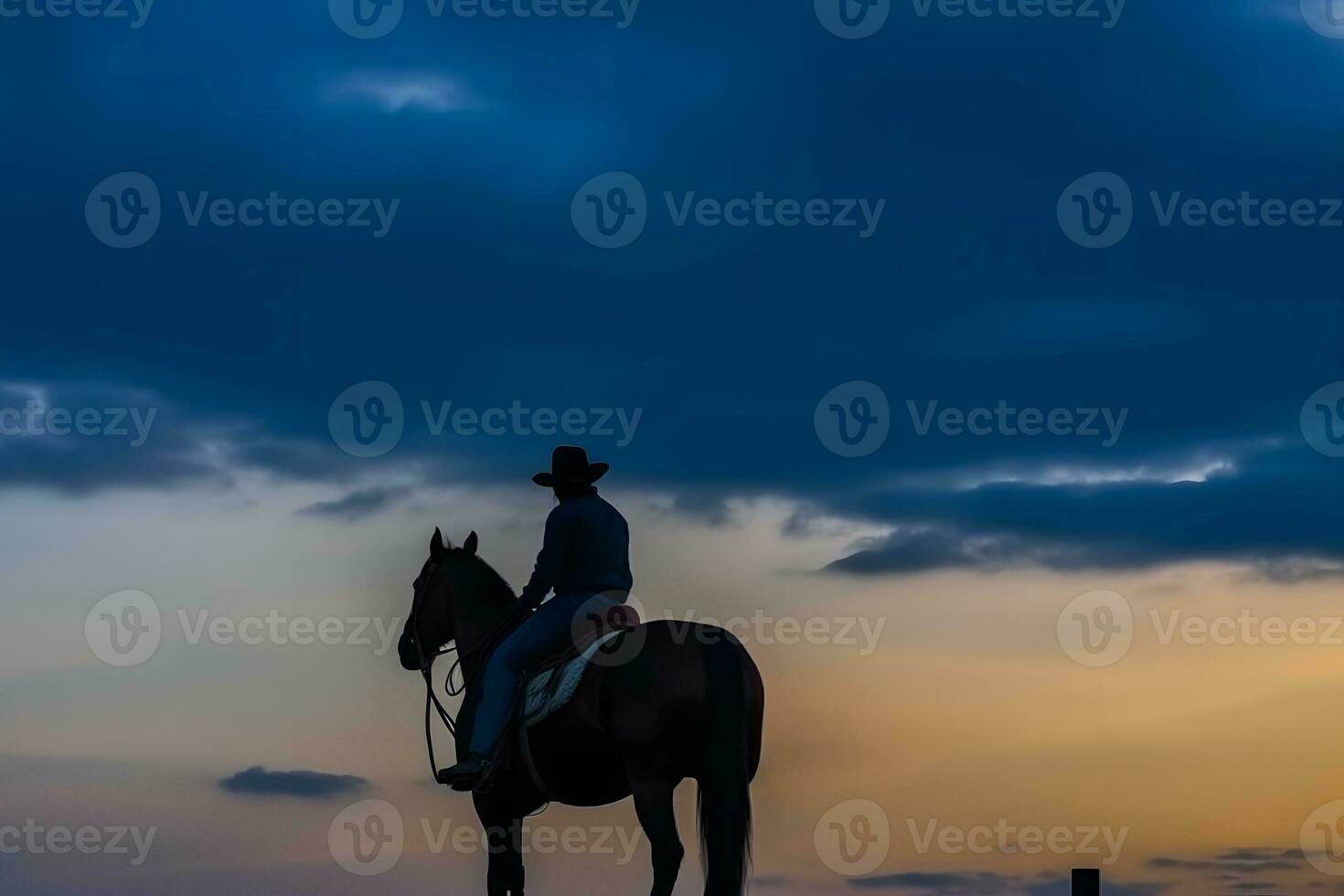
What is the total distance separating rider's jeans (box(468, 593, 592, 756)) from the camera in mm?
18281

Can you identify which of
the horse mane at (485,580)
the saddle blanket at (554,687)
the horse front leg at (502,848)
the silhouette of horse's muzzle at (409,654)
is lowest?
the horse front leg at (502,848)

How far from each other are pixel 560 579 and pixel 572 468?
1.06 meters

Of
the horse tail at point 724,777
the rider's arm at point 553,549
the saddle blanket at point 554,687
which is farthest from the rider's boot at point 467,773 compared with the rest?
the horse tail at point 724,777

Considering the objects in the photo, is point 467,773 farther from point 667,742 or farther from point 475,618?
point 667,742

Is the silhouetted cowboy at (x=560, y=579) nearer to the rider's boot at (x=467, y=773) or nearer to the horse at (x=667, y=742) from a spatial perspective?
the rider's boot at (x=467, y=773)

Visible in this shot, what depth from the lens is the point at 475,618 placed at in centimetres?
1969

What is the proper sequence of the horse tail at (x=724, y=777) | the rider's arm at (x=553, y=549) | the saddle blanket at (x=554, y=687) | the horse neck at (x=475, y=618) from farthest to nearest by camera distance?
1. the horse neck at (x=475, y=618)
2. the rider's arm at (x=553, y=549)
3. the saddle blanket at (x=554, y=687)
4. the horse tail at (x=724, y=777)

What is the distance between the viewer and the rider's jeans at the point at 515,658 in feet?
60.0

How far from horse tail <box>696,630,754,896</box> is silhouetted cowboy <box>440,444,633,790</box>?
1805mm

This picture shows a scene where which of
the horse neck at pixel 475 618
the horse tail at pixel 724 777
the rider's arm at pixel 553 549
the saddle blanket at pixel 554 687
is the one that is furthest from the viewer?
the horse neck at pixel 475 618

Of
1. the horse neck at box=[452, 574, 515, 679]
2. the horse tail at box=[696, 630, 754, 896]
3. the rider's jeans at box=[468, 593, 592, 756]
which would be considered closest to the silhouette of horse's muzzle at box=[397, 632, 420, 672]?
the horse neck at box=[452, 574, 515, 679]

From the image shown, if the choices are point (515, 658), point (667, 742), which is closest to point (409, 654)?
point (515, 658)

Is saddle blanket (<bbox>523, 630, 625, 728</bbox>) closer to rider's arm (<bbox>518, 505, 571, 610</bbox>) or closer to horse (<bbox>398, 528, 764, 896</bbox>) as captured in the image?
horse (<bbox>398, 528, 764, 896</bbox>)

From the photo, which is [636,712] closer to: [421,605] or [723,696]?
[723,696]
